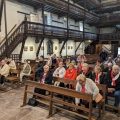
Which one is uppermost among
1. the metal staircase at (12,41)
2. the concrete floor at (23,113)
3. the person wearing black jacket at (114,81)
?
the metal staircase at (12,41)

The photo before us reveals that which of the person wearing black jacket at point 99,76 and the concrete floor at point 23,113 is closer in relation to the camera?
the concrete floor at point 23,113

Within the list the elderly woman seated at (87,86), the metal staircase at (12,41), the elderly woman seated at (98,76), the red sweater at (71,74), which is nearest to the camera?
the elderly woman seated at (87,86)

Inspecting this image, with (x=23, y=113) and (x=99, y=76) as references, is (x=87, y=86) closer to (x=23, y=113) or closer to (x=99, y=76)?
(x=99, y=76)

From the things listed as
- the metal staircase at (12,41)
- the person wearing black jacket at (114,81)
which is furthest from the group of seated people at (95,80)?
the metal staircase at (12,41)

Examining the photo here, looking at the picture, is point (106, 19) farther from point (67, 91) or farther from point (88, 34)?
point (67, 91)

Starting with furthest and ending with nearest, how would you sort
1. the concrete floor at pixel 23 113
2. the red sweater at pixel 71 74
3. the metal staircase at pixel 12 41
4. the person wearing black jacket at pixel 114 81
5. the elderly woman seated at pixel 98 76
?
the metal staircase at pixel 12 41 < the red sweater at pixel 71 74 < the elderly woman seated at pixel 98 76 < the person wearing black jacket at pixel 114 81 < the concrete floor at pixel 23 113

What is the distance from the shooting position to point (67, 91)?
351 centimetres

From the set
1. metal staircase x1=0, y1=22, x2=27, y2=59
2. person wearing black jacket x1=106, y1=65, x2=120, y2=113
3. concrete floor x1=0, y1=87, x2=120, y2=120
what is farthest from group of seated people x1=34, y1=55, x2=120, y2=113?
metal staircase x1=0, y1=22, x2=27, y2=59

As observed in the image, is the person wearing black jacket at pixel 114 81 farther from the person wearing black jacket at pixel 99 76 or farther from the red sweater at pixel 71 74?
the red sweater at pixel 71 74

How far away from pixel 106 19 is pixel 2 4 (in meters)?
16.4

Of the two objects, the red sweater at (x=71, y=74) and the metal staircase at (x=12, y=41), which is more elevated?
the metal staircase at (x=12, y=41)

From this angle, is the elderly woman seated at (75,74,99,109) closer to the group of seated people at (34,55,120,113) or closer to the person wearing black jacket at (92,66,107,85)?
the group of seated people at (34,55,120,113)

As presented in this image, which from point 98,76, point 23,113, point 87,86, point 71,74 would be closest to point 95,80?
point 98,76

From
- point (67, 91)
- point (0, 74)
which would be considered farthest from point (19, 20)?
point (67, 91)
